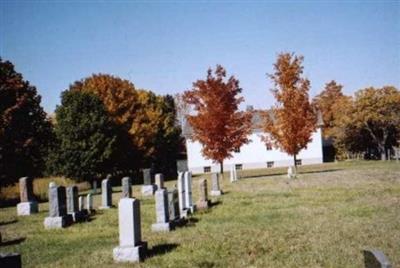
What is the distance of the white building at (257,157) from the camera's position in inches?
2507

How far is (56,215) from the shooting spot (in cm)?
1719

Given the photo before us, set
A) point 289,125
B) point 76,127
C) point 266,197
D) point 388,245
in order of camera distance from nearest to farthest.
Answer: point 388,245 < point 266,197 < point 289,125 < point 76,127

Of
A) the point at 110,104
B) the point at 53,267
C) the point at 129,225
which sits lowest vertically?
the point at 53,267

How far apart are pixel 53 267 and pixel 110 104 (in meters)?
42.4

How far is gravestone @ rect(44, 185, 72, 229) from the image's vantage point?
A: 16906 mm

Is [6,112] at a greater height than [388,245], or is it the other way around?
[6,112]

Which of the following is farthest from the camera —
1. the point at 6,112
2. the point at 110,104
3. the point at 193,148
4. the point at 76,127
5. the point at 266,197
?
the point at 193,148

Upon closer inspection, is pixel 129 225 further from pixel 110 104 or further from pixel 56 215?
pixel 110 104

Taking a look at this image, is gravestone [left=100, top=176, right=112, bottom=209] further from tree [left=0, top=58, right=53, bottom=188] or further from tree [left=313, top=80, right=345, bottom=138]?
tree [left=313, top=80, right=345, bottom=138]

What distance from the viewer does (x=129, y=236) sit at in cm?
1095

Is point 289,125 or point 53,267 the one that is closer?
point 53,267

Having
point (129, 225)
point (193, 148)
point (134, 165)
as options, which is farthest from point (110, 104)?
point (129, 225)

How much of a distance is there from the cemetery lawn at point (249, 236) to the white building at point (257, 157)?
43.4 m

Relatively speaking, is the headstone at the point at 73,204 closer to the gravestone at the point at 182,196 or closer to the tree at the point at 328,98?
the gravestone at the point at 182,196
